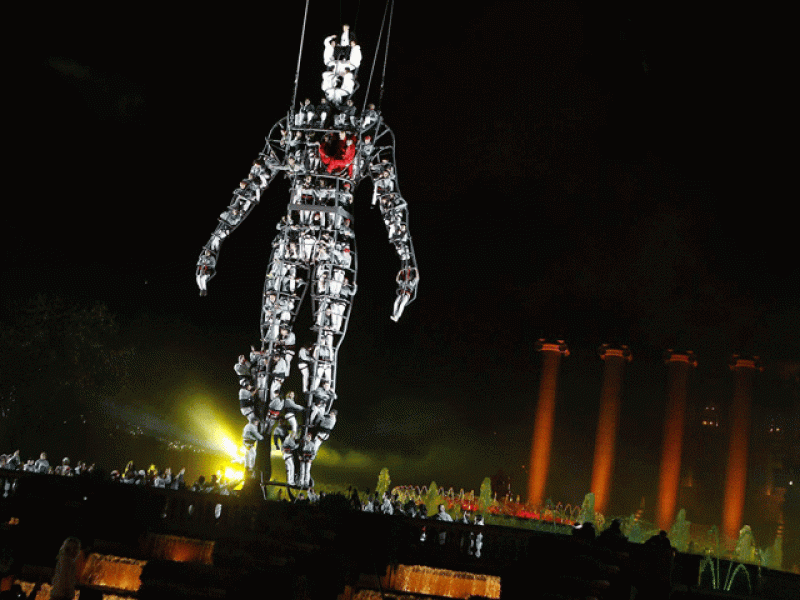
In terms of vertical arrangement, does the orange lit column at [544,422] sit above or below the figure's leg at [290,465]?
above

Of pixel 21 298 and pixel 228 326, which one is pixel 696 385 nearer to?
pixel 228 326

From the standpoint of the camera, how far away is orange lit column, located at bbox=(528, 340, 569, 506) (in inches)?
1581

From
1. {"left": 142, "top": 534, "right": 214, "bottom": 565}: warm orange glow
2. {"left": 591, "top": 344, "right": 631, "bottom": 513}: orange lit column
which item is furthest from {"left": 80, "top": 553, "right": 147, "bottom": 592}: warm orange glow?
{"left": 591, "top": 344, "right": 631, "bottom": 513}: orange lit column

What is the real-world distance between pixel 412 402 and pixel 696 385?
17352 millimetres

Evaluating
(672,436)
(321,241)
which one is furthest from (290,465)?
(672,436)

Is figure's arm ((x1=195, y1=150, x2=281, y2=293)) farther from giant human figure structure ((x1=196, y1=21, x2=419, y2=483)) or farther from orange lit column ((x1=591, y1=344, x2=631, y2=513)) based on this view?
orange lit column ((x1=591, y1=344, x2=631, y2=513))

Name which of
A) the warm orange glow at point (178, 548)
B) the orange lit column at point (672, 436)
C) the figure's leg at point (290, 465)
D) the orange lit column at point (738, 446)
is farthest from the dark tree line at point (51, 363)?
the orange lit column at point (738, 446)

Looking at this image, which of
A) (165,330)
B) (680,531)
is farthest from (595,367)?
(165,330)

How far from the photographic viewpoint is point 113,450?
116 ft

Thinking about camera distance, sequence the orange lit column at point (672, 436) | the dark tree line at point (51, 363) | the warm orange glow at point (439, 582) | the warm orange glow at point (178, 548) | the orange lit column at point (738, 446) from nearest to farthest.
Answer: the warm orange glow at point (439, 582) → the warm orange glow at point (178, 548) → the dark tree line at point (51, 363) → the orange lit column at point (672, 436) → the orange lit column at point (738, 446)

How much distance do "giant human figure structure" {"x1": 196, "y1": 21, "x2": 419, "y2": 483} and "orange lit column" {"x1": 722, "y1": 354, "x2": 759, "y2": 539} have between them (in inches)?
933

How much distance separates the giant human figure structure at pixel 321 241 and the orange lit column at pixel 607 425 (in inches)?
821

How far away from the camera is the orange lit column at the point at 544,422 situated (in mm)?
40156

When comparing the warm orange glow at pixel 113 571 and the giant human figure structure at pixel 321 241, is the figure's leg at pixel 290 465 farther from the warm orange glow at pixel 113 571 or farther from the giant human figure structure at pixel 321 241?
the warm orange glow at pixel 113 571
